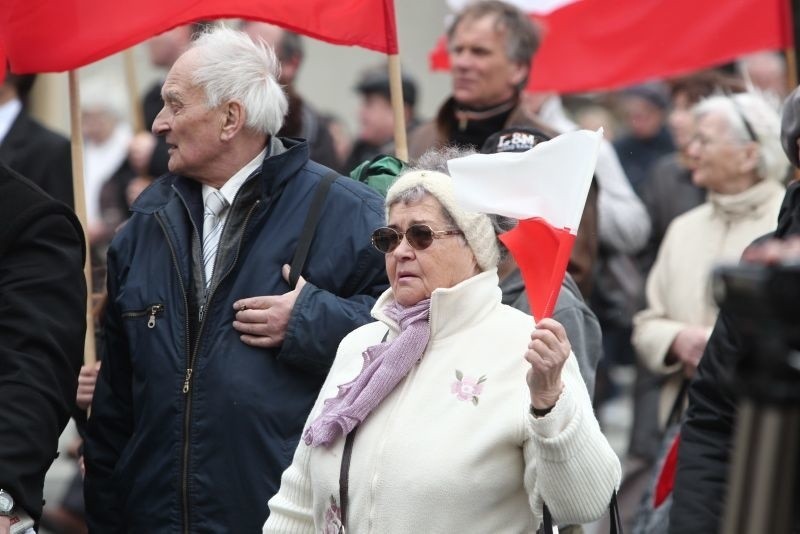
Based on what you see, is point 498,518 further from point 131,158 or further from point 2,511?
point 131,158

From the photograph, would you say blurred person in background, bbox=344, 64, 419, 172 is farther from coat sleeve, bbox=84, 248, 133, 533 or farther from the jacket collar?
the jacket collar

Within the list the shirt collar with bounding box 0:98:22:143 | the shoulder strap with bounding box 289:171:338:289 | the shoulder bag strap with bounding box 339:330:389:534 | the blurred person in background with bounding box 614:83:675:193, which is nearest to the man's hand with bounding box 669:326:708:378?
the shoulder strap with bounding box 289:171:338:289

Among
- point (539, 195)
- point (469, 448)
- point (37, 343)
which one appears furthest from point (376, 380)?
point (37, 343)

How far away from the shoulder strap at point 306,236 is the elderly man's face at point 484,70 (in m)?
1.85

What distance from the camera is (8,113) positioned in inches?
274

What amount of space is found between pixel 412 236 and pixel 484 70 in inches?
99.1

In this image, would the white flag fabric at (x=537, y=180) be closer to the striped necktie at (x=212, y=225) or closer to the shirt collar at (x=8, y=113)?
the striped necktie at (x=212, y=225)

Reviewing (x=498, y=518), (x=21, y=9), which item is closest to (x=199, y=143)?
(x=21, y=9)

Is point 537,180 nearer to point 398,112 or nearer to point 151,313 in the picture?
point 151,313

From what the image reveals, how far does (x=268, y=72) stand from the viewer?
4.95 metres

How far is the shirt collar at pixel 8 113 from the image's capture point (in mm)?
6907

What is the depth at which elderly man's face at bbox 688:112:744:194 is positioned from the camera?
21.6 feet

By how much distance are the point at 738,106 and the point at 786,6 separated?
22.7 inches

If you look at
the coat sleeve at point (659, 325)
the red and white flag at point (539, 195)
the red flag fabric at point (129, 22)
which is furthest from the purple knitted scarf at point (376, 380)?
the coat sleeve at point (659, 325)
